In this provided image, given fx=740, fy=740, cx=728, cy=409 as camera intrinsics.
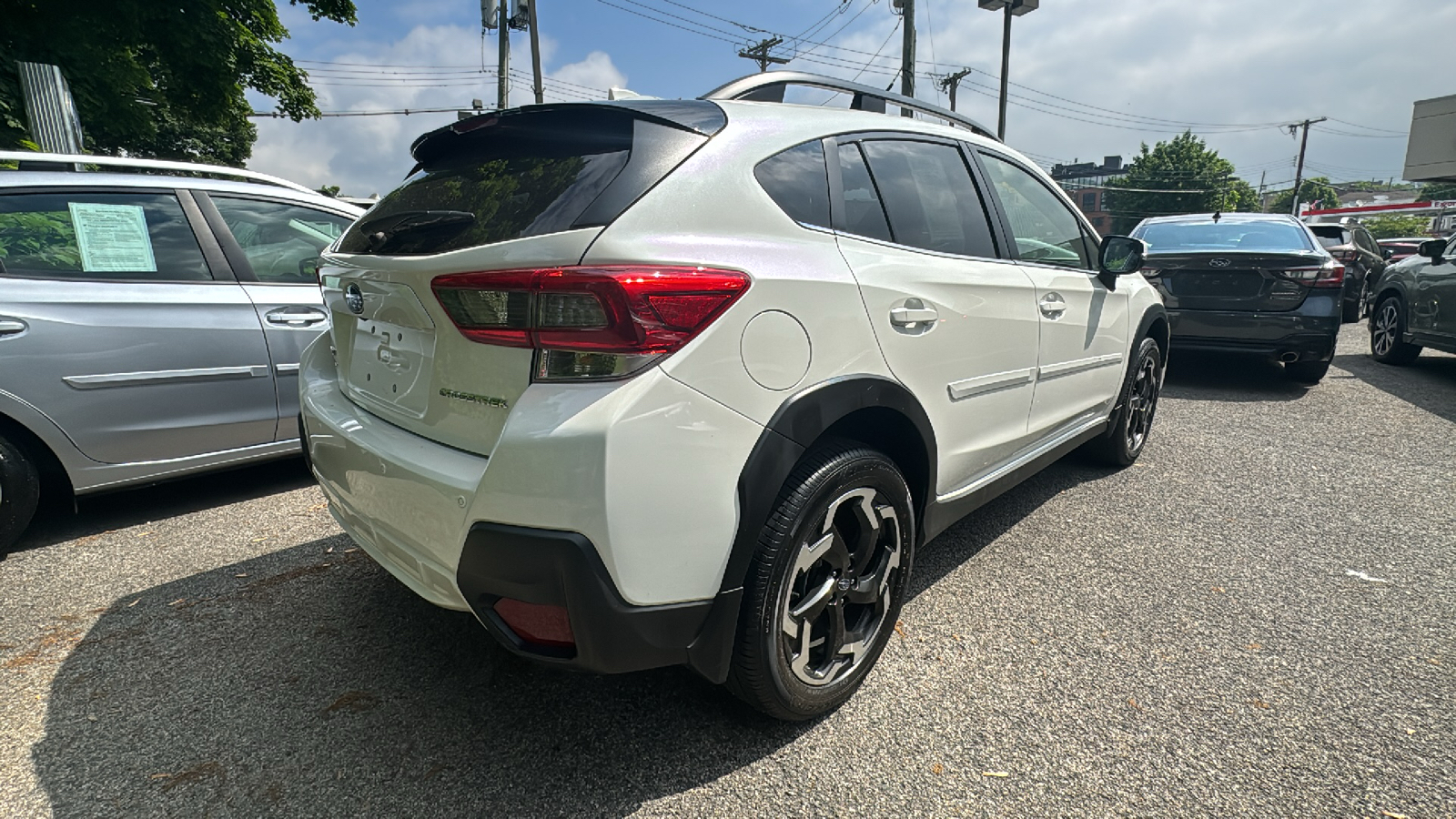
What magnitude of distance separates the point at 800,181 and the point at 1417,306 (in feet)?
28.2

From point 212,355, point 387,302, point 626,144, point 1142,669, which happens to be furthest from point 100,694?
point 1142,669

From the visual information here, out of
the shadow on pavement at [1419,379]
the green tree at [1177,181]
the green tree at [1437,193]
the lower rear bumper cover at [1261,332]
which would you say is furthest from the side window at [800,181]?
the green tree at [1437,193]

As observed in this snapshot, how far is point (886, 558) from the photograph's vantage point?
86.0 inches

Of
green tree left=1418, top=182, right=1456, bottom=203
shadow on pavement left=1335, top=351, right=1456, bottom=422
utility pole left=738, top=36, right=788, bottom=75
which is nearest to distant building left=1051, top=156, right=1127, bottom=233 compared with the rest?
green tree left=1418, top=182, right=1456, bottom=203

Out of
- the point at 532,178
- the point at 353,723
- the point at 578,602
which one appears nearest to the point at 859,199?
the point at 532,178

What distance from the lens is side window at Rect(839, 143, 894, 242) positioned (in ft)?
6.83

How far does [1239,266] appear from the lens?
6.27 meters

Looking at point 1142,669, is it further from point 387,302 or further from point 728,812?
point 387,302

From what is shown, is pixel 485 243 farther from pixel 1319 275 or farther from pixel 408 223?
pixel 1319 275

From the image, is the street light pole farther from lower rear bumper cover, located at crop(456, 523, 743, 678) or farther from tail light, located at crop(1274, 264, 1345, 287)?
lower rear bumper cover, located at crop(456, 523, 743, 678)

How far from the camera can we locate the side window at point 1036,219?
2.97m

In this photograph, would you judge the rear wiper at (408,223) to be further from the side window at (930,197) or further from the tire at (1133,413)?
the tire at (1133,413)

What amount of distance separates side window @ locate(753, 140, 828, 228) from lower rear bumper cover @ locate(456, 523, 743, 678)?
3.19 ft

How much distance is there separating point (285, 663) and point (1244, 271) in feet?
23.8
